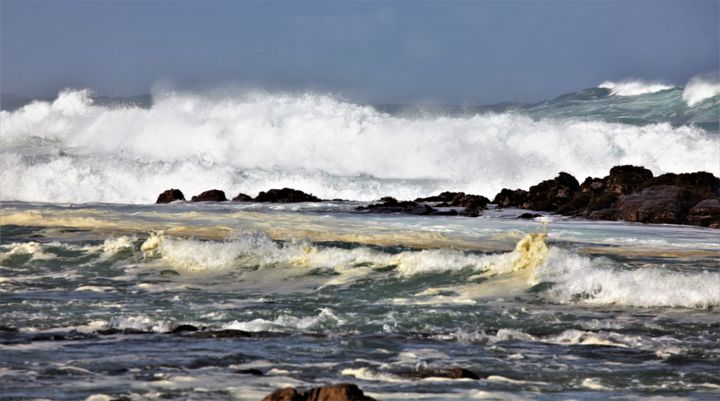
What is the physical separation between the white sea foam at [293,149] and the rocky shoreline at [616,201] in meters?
10.7

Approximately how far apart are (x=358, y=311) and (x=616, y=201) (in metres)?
15.4

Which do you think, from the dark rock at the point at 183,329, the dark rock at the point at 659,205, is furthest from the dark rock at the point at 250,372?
the dark rock at the point at 659,205

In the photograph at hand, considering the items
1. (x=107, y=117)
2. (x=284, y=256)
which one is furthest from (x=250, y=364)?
(x=107, y=117)

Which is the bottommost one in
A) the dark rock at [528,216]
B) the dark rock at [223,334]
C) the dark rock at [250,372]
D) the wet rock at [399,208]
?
the dark rock at [250,372]

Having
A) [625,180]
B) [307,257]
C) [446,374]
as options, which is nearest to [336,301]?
[307,257]

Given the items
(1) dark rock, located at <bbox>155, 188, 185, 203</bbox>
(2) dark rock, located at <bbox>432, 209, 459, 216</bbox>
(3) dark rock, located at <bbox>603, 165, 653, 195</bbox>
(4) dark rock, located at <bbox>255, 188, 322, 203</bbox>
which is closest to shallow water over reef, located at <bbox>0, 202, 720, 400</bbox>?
(3) dark rock, located at <bbox>603, 165, 653, 195</bbox>

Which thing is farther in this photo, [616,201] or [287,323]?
[616,201]

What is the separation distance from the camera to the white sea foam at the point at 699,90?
2259 inches

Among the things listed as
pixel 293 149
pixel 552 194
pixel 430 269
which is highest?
pixel 293 149

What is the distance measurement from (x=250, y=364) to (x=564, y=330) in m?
3.76

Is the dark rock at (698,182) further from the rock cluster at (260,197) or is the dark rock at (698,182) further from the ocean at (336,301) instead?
the rock cluster at (260,197)

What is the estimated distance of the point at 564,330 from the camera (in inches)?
486

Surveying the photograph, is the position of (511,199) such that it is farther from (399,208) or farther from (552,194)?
(399,208)

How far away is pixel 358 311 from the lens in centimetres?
1380
